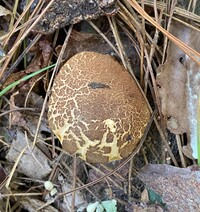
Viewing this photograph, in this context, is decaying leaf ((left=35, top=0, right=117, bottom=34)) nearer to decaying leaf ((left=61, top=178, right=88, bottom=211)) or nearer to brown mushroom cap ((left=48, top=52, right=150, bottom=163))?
brown mushroom cap ((left=48, top=52, right=150, bottom=163))

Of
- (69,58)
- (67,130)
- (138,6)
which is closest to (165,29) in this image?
(138,6)

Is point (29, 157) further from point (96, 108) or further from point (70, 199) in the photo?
Answer: point (96, 108)

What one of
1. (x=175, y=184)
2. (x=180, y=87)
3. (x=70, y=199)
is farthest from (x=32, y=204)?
(x=180, y=87)

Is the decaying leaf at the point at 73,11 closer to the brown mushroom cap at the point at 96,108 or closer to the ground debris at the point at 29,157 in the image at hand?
the brown mushroom cap at the point at 96,108

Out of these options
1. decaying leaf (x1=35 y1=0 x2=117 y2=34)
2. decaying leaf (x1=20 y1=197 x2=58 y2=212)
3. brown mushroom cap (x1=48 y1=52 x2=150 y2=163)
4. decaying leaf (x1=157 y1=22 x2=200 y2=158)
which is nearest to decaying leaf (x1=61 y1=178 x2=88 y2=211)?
decaying leaf (x1=20 y1=197 x2=58 y2=212)


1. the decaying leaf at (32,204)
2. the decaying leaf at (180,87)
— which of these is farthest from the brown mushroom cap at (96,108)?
the decaying leaf at (32,204)
